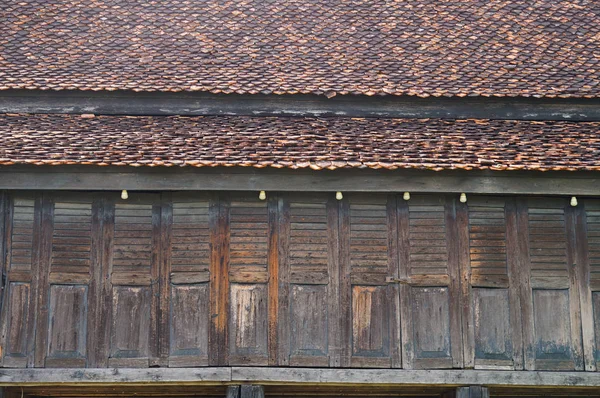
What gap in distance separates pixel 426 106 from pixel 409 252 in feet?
8.93

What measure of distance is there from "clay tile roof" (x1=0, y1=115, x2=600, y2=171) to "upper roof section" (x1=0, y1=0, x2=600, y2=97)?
561 millimetres

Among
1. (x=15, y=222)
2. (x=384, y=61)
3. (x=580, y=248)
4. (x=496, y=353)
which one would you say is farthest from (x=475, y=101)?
(x=15, y=222)

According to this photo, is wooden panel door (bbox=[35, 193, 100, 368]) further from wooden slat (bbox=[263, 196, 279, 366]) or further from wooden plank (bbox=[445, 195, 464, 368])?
wooden plank (bbox=[445, 195, 464, 368])

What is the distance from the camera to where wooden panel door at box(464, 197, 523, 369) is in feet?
39.2

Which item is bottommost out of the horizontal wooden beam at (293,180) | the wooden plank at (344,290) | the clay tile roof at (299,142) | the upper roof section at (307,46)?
the wooden plank at (344,290)

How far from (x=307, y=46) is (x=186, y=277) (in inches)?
188

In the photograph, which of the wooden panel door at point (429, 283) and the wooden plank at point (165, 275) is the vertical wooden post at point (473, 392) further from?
the wooden plank at point (165, 275)

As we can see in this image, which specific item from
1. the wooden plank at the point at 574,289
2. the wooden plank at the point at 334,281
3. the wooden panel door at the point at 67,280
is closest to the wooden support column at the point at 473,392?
the wooden plank at the point at 574,289

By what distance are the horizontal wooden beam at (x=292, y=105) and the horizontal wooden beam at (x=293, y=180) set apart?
1922mm

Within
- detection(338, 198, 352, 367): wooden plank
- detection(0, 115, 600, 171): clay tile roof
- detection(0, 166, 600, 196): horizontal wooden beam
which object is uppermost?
detection(0, 115, 600, 171): clay tile roof

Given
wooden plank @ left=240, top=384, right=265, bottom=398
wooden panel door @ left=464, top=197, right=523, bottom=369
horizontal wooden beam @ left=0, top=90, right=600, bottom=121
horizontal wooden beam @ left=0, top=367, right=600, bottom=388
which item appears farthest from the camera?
horizontal wooden beam @ left=0, top=90, right=600, bottom=121

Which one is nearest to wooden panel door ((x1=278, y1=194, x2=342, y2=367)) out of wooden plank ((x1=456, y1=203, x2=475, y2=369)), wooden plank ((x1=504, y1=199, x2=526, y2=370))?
wooden plank ((x1=456, y1=203, x2=475, y2=369))

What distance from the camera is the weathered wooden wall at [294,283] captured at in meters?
11.8

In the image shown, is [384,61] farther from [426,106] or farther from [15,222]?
[15,222]
